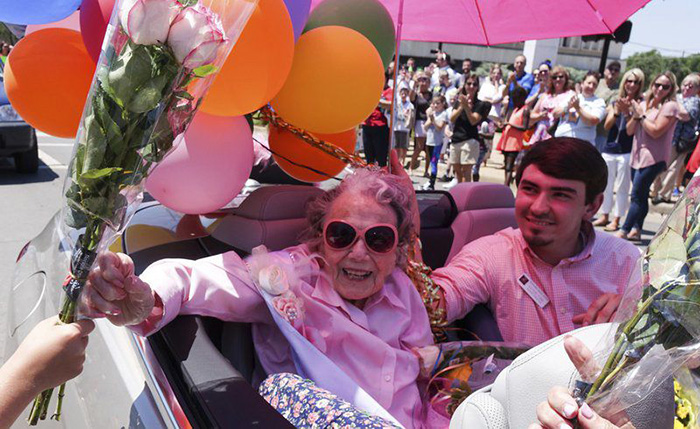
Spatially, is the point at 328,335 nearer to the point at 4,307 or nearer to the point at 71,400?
the point at 71,400

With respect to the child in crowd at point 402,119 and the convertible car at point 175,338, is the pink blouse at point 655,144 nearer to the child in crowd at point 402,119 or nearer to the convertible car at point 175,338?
the child in crowd at point 402,119

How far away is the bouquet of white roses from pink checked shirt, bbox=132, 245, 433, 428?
47cm

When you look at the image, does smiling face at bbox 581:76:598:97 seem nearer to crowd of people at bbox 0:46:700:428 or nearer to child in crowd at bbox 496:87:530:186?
child in crowd at bbox 496:87:530:186

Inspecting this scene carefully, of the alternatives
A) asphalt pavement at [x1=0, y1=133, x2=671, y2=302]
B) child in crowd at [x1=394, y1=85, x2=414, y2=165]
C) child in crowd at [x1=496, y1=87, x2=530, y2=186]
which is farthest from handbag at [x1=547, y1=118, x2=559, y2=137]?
child in crowd at [x1=394, y1=85, x2=414, y2=165]

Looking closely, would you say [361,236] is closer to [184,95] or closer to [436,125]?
[184,95]

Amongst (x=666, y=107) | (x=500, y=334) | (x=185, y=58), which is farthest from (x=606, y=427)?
(x=666, y=107)

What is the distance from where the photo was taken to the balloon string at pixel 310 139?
2324 millimetres

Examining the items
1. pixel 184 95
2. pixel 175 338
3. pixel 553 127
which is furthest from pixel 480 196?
pixel 553 127

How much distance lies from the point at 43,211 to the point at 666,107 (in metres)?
6.52

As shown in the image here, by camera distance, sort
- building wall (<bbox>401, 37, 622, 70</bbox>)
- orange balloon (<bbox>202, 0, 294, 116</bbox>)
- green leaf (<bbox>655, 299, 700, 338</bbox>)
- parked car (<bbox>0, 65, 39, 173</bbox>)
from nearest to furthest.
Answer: green leaf (<bbox>655, 299, 700, 338</bbox>) < orange balloon (<bbox>202, 0, 294, 116</bbox>) < parked car (<bbox>0, 65, 39, 173</bbox>) < building wall (<bbox>401, 37, 622, 70</bbox>)

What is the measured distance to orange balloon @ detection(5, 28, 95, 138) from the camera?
5.52ft

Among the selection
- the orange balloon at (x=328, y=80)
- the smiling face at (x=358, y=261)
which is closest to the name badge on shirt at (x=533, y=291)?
the smiling face at (x=358, y=261)

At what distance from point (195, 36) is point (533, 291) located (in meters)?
1.78

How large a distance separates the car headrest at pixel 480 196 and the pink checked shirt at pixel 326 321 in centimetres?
85
